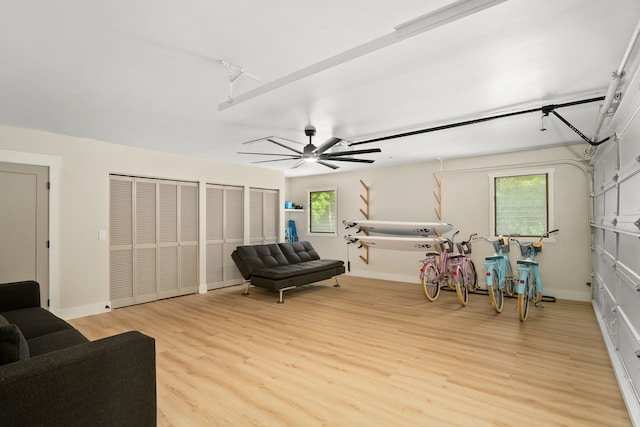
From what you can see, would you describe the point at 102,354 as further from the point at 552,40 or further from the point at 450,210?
the point at 450,210

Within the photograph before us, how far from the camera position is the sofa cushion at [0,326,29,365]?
1.42m

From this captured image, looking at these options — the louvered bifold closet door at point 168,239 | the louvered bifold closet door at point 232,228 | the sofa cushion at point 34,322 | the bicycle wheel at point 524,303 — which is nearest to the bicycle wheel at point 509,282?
the bicycle wheel at point 524,303

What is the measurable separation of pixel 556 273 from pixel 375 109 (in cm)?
439

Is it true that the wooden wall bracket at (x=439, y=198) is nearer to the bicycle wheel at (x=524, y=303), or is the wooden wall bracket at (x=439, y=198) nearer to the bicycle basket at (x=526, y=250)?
the bicycle basket at (x=526, y=250)

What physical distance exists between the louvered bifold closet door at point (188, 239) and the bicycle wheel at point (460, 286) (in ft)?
15.0

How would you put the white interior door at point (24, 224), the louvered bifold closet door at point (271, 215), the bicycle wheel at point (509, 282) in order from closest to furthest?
the white interior door at point (24, 224)
the bicycle wheel at point (509, 282)
the louvered bifold closet door at point (271, 215)

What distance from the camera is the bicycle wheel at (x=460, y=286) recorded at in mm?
4891

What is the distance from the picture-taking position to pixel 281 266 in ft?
20.0

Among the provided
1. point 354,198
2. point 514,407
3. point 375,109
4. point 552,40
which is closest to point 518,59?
point 552,40

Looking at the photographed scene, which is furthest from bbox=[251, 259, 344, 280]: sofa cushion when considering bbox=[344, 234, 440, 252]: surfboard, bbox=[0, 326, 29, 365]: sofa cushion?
bbox=[0, 326, 29, 365]: sofa cushion

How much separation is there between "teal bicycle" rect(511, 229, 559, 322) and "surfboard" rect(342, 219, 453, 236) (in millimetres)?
1249

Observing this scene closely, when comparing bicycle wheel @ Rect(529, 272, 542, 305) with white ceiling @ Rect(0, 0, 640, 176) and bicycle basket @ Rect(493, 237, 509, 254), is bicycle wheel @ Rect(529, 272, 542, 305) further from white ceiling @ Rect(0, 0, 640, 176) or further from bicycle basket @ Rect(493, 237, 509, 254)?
white ceiling @ Rect(0, 0, 640, 176)

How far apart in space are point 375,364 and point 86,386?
2.24 metres

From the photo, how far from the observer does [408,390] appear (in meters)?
2.47
